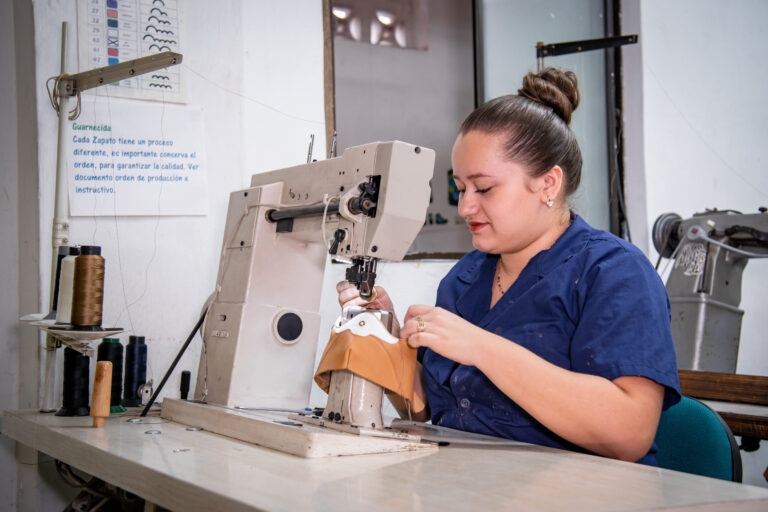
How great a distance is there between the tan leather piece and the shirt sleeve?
33 centimetres

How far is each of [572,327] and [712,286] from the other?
150 centimetres

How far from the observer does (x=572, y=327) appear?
4.47 feet

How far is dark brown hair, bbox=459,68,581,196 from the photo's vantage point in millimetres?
1458

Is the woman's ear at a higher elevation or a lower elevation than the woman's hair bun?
lower

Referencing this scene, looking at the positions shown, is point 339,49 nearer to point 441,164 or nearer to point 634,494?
point 441,164

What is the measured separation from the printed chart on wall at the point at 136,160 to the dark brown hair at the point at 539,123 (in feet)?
3.23

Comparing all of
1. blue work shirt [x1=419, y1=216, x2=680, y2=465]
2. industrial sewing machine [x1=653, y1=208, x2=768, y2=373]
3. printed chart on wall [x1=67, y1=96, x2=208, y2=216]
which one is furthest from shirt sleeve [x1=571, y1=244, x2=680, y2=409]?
industrial sewing machine [x1=653, y1=208, x2=768, y2=373]

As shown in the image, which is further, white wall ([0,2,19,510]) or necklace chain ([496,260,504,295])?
white wall ([0,2,19,510])

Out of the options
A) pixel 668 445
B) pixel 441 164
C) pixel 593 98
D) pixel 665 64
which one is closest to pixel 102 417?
pixel 668 445

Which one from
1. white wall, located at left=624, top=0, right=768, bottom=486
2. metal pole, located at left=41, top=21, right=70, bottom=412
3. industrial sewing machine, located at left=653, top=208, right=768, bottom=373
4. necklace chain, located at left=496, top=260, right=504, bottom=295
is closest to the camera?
necklace chain, located at left=496, top=260, right=504, bottom=295

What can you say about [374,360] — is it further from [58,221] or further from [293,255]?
[58,221]

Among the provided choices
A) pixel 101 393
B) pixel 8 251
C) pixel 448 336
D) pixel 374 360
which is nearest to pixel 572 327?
pixel 448 336

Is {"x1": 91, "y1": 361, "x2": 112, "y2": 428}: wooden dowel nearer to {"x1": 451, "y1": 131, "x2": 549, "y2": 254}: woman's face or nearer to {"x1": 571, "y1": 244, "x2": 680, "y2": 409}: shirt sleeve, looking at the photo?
{"x1": 451, "y1": 131, "x2": 549, "y2": 254}: woman's face

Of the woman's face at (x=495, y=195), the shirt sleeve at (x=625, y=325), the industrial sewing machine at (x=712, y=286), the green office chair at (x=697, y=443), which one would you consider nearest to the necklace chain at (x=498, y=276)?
the woman's face at (x=495, y=195)
